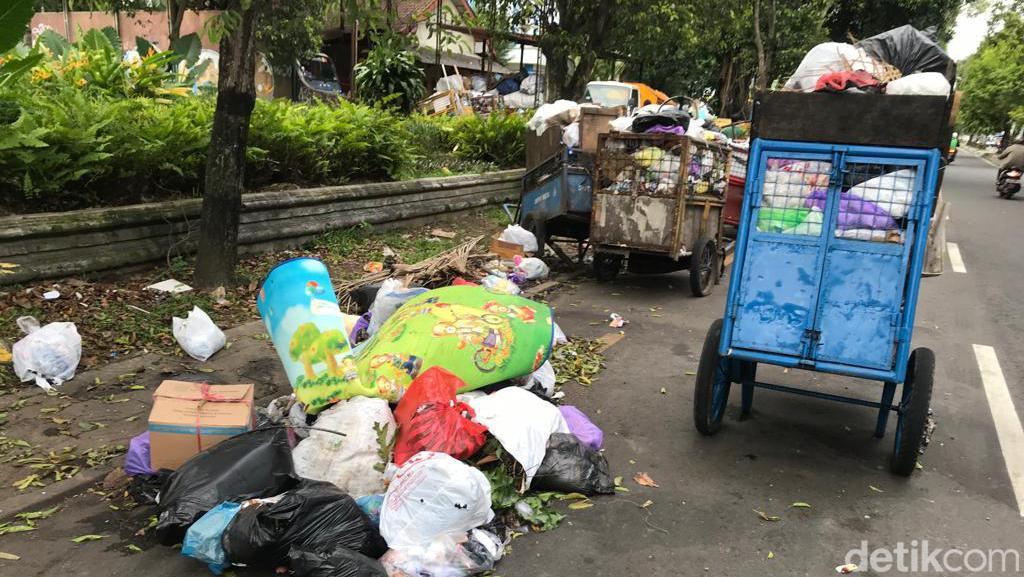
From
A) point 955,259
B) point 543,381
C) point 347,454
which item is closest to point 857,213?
point 543,381

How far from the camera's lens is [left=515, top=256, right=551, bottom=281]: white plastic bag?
794 centimetres

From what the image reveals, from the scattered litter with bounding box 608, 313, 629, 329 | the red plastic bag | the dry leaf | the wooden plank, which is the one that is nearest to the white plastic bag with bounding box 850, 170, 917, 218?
the wooden plank

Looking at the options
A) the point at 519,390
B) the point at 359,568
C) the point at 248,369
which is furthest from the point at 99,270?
the point at 359,568

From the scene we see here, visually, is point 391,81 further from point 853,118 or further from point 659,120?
point 853,118

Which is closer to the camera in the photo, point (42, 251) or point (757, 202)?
point (757, 202)

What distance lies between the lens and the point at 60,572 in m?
2.96

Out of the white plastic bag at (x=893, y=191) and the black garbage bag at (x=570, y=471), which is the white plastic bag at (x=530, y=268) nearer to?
the black garbage bag at (x=570, y=471)

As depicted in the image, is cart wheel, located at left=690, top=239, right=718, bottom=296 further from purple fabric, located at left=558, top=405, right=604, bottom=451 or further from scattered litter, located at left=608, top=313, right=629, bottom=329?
purple fabric, located at left=558, top=405, right=604, bottom=451

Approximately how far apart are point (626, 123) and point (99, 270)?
17.0 feet

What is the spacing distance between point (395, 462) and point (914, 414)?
2580 mm

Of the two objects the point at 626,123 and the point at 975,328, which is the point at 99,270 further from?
the point at 975,328

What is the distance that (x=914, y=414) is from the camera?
146 inches

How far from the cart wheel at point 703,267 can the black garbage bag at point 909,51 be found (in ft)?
11.3

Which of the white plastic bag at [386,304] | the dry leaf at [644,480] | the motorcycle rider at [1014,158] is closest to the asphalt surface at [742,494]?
the dry leaf at [644,480]
